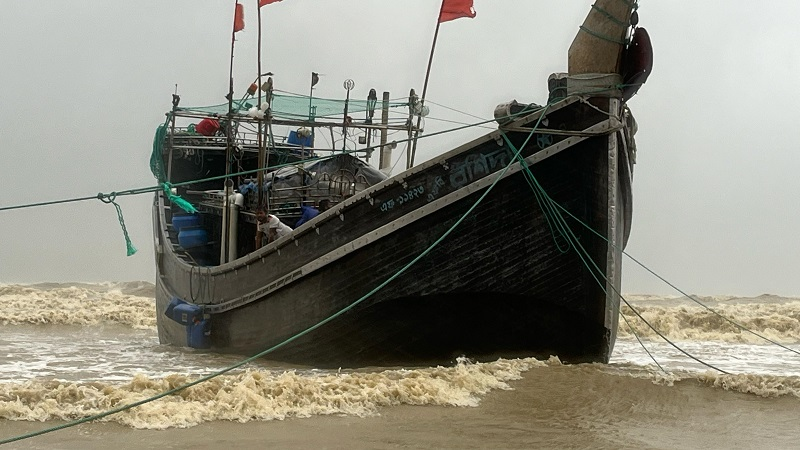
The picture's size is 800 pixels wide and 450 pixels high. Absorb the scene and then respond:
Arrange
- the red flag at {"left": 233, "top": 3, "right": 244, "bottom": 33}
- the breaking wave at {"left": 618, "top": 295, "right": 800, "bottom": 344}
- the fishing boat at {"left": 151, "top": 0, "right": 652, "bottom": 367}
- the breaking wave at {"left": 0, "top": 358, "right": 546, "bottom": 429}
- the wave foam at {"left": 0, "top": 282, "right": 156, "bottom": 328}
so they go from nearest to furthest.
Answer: the breaking wave at {"left": 0, "top": 358, "right": 546, "bottom": 429} → the fishing boat at {"left": 151, "top": 0, "right": 652, "bottom": 367} → the red flag at {"left": 233, "top": 3, "right": 244, "bottom": 33} → the breaking wave at {"left": 618, "top": 295, "right": 800, "bottom": 344} → the wave foam at {"left": 0, "top": 282, "right": 156, "bottom": 328}

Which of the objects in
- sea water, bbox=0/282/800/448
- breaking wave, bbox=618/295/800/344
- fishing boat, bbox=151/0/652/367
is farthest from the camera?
breaking wave, bbox=618/295/800/344

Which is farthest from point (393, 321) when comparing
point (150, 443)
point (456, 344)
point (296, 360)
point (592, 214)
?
point (150, 443)

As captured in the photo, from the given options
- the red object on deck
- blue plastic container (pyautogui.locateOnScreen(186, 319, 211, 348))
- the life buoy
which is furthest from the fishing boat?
the red object on deck

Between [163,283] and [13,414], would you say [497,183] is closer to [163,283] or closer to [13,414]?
[13,414]

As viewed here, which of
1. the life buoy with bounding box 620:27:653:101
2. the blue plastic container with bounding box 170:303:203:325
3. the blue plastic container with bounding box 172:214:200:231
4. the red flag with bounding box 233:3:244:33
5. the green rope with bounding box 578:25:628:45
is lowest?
the blue plastic container with bounding box 170:303:203:325

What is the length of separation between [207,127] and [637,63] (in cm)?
836

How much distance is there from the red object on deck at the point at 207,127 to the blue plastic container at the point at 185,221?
2327 mm

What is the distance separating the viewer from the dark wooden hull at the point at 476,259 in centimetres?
782

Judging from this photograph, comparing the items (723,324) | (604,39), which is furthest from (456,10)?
(723,324)

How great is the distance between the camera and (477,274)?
7.96 meters

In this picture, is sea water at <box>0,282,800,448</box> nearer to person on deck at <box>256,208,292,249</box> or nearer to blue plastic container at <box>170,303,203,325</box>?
blue plastic container at <box>170,303,203,325</box>

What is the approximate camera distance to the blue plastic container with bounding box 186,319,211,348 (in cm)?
1009

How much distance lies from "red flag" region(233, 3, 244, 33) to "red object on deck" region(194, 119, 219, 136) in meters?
2.46

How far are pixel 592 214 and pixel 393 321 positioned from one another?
221cm
